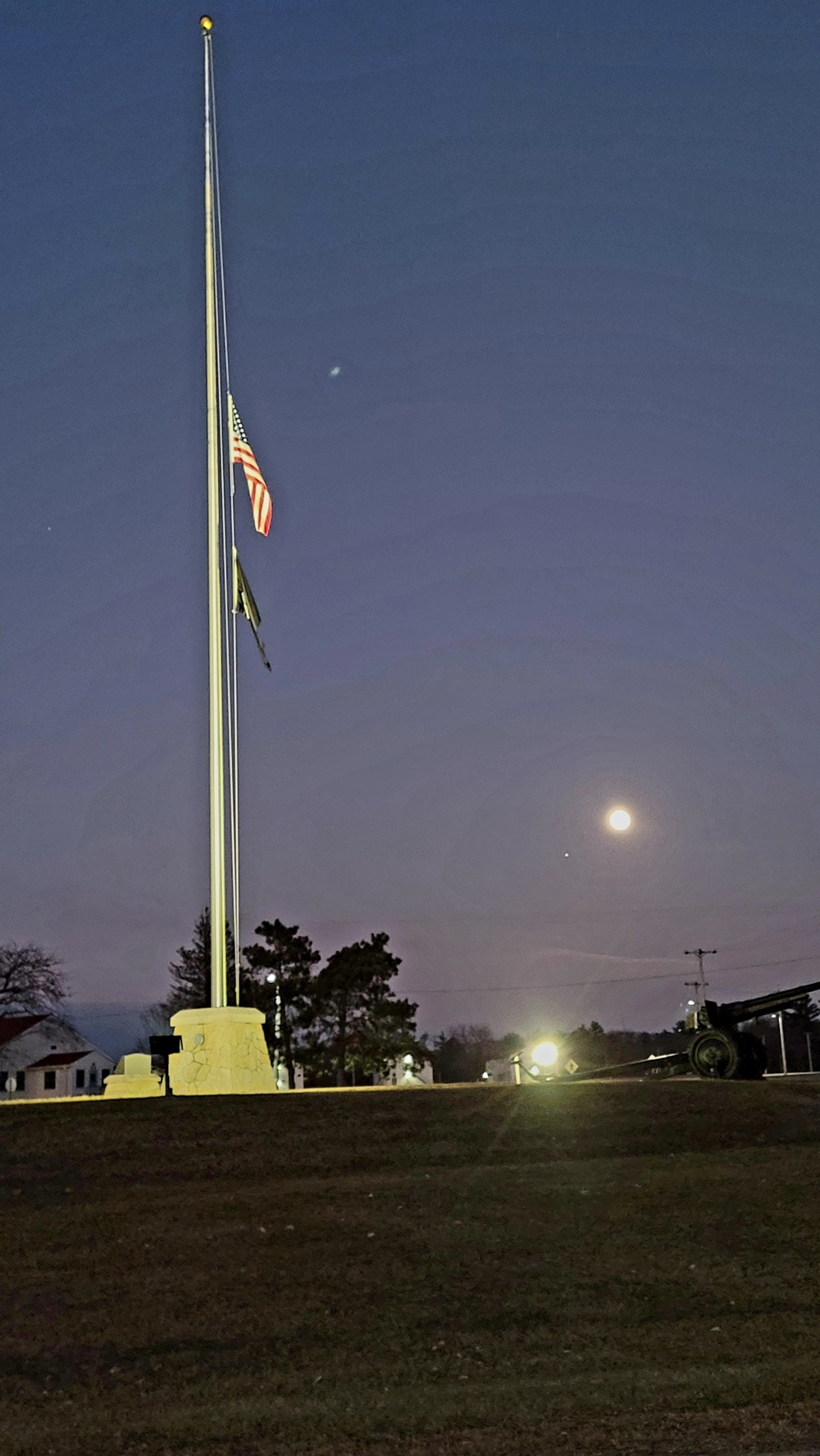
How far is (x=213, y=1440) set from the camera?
283 inches

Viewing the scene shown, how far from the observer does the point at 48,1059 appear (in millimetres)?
74938

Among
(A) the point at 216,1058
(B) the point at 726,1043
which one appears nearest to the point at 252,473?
(A) the point at 216,1058

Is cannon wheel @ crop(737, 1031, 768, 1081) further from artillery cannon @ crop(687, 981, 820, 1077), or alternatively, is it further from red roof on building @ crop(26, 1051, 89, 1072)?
red roof on building @ crop(26, 1051, 89, 1072)

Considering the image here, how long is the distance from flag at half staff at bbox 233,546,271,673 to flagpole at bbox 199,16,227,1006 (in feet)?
1.14

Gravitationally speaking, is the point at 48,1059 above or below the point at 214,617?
below

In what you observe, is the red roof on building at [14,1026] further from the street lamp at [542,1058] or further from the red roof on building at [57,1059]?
the street lamp at [542,1058]

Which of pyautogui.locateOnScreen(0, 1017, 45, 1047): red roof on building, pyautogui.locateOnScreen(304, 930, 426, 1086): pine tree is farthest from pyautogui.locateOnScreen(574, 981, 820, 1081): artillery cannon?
pyautogui.locateOnScreen(0, 1017, 45, 1047): red roof on building

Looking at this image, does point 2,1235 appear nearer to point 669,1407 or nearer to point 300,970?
point 669,1407

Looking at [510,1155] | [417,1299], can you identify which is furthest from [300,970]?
[417,1299]

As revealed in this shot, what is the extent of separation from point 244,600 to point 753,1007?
33.3 feet

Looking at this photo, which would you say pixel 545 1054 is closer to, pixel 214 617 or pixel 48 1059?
pixel 214 617

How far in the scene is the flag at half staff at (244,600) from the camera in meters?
21.0

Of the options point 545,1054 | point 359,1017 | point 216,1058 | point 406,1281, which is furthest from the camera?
point 359,1017

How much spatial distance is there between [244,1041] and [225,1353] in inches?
443
